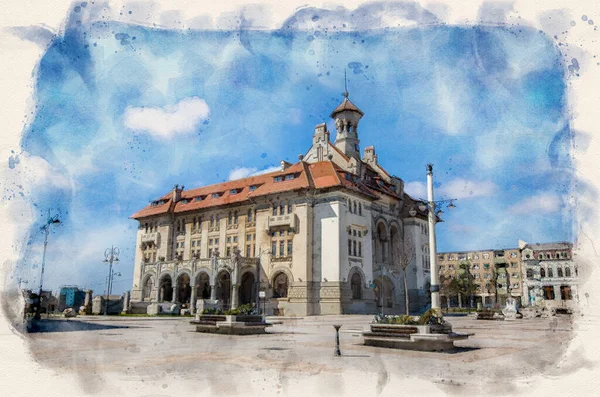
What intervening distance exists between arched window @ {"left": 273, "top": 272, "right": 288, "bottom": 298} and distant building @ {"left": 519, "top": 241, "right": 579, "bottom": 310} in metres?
25.0

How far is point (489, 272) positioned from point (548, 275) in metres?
69.3

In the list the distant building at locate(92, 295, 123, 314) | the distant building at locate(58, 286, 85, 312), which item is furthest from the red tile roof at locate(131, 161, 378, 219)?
the distant building at locate(58, 286, 85, 312)

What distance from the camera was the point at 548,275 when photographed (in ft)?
131

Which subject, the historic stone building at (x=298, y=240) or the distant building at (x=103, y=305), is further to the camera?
the historic stone building at (x=298, y=240)

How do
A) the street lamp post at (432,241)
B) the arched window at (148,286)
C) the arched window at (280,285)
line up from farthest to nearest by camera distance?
1. the arched window at (148,286)
2. the arched window at (280,285)
3. the street lamp post at (432,241)

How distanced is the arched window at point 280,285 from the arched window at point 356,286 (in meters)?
7.56

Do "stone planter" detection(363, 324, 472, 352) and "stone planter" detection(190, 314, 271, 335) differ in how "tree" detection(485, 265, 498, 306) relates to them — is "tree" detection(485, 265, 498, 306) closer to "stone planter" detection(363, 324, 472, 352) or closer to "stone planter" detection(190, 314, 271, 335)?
"stone planter" detection(190, 314, 271, 335)

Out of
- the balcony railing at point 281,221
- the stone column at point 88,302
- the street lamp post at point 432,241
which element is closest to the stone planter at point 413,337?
the street lamp post at point 432,241

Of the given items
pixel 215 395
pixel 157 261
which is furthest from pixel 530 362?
pixel 157 261

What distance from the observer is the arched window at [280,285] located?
52344 mm

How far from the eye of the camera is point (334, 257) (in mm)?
49125

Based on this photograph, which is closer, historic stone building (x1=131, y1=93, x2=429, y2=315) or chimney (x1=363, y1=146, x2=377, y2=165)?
historic stone building (x1=131, y1=93, x2=429, y2=315)

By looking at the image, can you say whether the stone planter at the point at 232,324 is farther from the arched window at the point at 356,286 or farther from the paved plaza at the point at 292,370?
the arched window at the point at 356,286

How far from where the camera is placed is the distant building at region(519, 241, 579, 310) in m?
13.8
